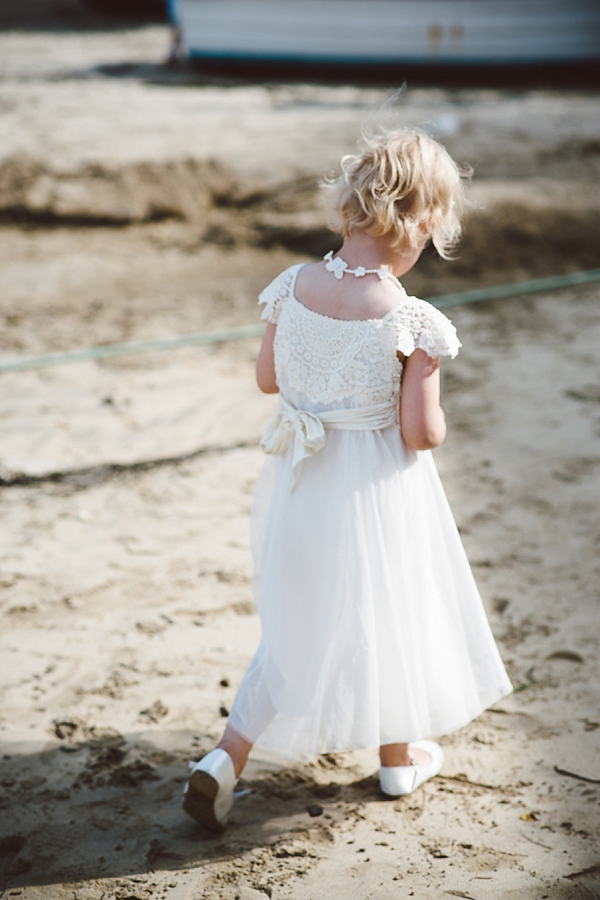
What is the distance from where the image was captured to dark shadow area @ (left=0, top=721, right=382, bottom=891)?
1.81 m

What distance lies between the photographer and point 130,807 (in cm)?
197

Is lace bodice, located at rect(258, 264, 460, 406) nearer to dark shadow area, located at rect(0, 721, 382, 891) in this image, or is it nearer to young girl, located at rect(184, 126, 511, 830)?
young girl, located at rect(184, 126, 511, 830)

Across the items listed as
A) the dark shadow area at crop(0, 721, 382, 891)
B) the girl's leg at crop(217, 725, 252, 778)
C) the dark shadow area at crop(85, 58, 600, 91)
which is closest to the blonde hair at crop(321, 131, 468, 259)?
the girl's leg at crop(217, 725, 252, 778)

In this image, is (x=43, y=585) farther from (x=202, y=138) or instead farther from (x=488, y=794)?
(x=202, y=138)

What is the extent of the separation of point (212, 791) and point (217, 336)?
3.29 meters

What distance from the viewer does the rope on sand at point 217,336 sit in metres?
4.41

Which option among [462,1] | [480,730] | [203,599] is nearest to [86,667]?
[203,599]

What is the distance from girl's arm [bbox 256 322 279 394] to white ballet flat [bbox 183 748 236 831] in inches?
34.3

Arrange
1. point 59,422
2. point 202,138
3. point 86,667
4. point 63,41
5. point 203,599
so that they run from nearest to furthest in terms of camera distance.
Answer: point 86,667 < point 203,599 < point 59,422 < point 202,138 < point 63,41

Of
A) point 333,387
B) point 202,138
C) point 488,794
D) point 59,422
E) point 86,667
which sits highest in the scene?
point 202,138

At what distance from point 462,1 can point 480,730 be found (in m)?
11.3

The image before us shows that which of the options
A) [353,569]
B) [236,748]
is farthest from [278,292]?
[236,748]

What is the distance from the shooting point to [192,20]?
1181 centimetres

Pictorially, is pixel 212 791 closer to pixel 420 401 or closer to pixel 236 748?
pixel 236 748
